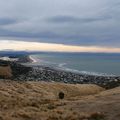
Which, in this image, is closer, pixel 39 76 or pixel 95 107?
pixel 95 107

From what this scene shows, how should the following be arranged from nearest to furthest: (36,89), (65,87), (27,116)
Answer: (27,116), (36,89), (65,87)

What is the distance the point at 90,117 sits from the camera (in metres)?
24.8

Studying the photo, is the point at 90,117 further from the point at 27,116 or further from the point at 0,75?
the point at 0,75

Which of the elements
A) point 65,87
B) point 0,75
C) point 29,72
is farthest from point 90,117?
point 29,72

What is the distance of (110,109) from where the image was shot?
85.3 ft

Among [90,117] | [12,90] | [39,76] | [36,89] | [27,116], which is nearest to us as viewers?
[90,117]

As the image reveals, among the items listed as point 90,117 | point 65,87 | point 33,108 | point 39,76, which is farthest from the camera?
point 39,76

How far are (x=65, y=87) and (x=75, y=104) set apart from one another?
29.9 metres

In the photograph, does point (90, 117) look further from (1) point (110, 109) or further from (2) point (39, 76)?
(2) point (39, 76)

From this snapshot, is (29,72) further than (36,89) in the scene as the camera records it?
Yes

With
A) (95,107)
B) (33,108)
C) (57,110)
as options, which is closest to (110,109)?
(95,107)

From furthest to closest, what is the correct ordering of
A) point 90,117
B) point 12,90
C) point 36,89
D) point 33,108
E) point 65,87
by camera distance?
point 65,87, point 36,89, point 12,90, point 33,108, point 90,117

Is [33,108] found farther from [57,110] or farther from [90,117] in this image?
[90,117]

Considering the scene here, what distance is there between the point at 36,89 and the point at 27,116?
28159mm
